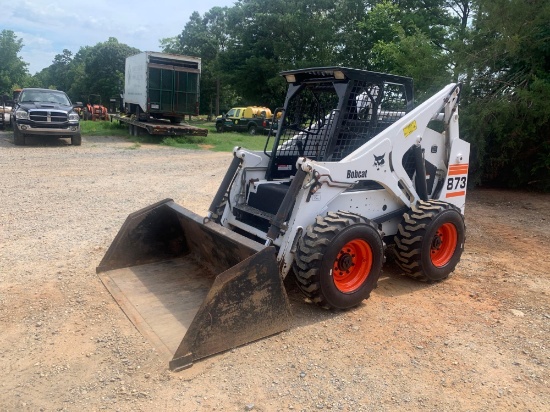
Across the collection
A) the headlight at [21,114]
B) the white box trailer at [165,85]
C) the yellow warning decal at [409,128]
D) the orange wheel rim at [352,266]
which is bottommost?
the orange wheel rim at [352,266]

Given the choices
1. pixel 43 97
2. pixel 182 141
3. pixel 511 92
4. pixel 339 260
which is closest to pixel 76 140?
pixel 43 97

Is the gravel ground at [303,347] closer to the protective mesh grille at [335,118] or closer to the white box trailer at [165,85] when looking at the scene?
the protective mesh grille at [335,118]

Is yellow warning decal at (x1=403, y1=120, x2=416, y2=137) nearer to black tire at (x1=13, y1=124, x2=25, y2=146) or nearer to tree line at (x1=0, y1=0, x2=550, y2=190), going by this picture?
tree line at (x1=0, y1=0, x2=550, y2=190)

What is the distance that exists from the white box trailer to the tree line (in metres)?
7.94

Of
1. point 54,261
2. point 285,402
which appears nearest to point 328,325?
point 285,402

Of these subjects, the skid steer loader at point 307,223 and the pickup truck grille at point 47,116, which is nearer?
the skid steer loader at point 307,223

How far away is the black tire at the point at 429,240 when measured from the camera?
5.00 metres

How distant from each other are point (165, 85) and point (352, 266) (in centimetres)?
1704

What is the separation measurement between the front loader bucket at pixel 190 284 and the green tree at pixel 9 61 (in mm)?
43717

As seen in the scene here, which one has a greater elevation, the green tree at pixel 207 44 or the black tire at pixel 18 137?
the green tree at pixel 207 44

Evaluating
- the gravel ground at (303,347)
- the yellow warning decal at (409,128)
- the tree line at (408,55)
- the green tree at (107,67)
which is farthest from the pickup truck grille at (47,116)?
the green tree at (107,67)

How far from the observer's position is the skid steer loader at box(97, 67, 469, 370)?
12.7 feet

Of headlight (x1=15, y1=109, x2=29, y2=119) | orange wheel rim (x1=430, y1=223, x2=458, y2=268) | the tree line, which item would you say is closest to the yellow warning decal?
orange wheel rim (x1=430, y1=223, x2=458, y2=268)

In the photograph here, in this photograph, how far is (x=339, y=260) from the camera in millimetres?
4438
